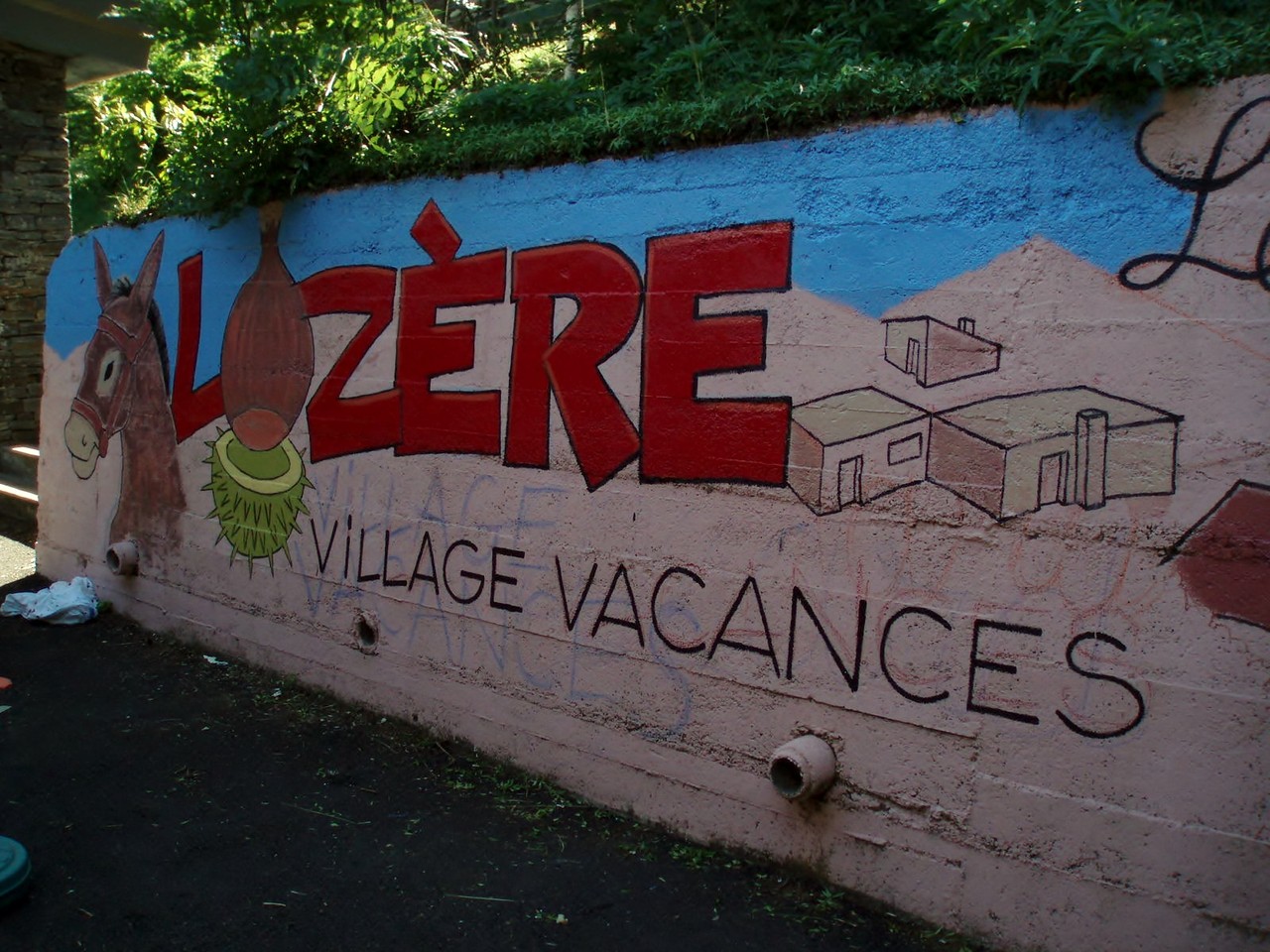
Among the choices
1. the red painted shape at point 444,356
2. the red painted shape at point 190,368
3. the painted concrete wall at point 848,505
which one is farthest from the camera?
the red painted shape at point 190,368

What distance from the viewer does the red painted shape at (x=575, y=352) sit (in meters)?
4.42

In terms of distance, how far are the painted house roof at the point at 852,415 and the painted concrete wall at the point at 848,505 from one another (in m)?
0.02

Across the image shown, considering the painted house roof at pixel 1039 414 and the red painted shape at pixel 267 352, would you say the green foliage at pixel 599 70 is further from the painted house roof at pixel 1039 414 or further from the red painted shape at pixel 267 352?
the painted house roof at pixel 1039 414

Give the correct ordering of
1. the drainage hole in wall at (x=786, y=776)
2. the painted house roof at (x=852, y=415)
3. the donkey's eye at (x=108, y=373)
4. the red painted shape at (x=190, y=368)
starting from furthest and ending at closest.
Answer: the donkey's eye at (x=108, y=373)
the red painted shape at (x=190, y=368)
the drainage hole in wall at (x=786, y=776)
the painted house roof at (x=852, y=415)

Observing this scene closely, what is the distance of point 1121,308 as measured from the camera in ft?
10.4

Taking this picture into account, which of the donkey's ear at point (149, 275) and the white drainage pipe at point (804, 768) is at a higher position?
the donkey's ear at point (149, 275)

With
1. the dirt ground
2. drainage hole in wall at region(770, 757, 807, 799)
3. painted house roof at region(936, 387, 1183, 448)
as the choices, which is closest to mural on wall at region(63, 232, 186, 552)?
the dirt ground

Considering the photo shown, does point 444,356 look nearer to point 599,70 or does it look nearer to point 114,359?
point 599,70

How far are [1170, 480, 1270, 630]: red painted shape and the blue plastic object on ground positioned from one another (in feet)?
13.1

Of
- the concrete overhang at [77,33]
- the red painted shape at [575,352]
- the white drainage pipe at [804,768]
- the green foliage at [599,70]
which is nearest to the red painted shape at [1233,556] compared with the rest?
the green foliage at [599,70]

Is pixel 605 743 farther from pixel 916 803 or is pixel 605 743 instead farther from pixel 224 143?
pixel 224 143

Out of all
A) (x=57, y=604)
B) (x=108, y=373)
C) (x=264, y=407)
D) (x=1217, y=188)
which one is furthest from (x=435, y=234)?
(x=57, y=604)

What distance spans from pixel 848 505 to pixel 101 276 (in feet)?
20.3

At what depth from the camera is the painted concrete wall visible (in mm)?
3076
